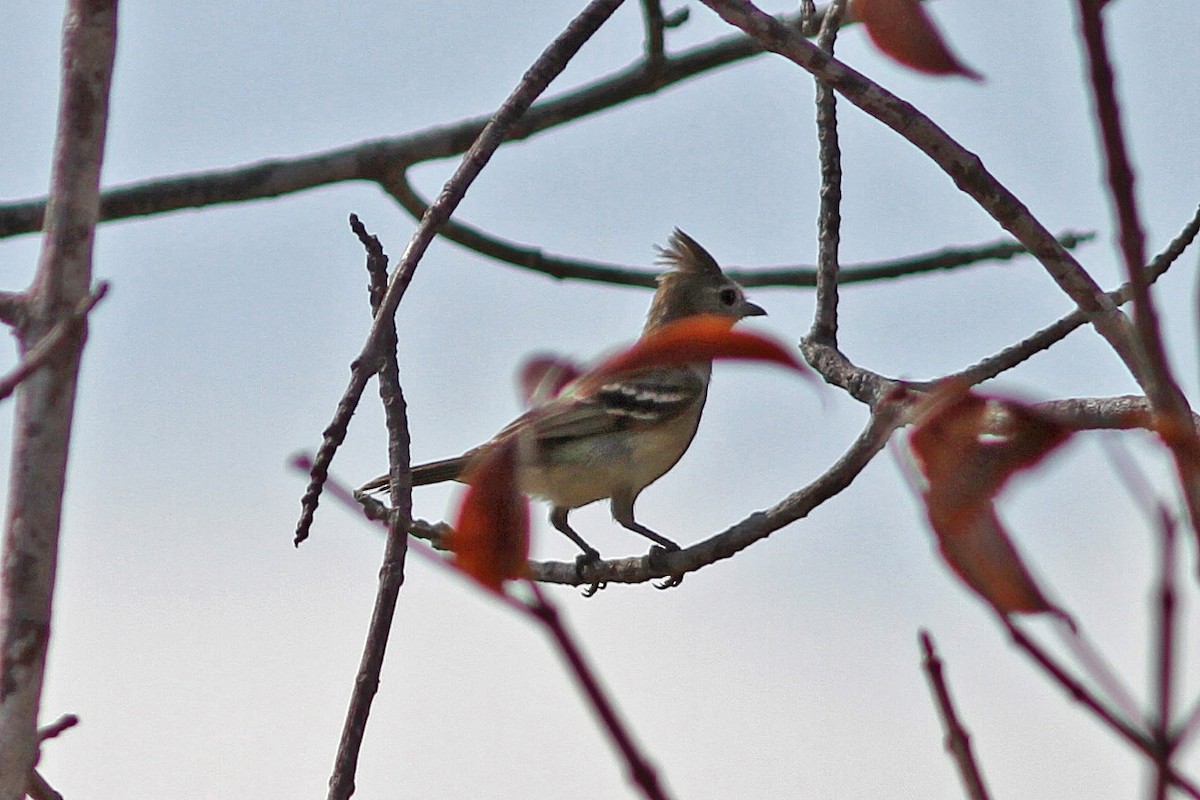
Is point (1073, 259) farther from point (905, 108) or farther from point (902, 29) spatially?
point (902, 29)

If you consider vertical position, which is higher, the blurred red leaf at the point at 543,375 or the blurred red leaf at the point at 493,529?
the blurred red leaf at the point at 543,375

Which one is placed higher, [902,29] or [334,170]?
[334,170]

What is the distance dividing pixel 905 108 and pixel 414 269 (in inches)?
38.3

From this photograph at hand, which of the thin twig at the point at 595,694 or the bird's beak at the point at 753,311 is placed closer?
the thin twig at the point at 595,694

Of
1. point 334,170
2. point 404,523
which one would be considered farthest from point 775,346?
point 334,170

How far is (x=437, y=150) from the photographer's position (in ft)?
Answer: 21.5

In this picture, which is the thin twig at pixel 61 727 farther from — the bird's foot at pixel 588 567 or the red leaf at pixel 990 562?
the bird's foot at pixel 588 567

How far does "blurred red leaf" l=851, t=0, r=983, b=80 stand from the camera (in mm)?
1505

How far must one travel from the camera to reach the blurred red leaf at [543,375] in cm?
154

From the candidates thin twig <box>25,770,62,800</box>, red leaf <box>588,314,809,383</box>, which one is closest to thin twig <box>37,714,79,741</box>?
thin twig <box>25,770,62,800</box>

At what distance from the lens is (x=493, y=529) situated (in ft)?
3.52

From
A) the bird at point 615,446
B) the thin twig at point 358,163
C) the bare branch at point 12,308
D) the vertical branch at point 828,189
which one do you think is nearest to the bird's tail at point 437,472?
the bird at point 615,446

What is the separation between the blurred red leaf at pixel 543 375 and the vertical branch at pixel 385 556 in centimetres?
27

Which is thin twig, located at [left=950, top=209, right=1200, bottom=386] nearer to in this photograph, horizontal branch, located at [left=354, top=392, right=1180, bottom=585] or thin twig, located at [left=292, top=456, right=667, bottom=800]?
horizontal branch, located at [left=354, top=392, right=1180, bottom=585]
